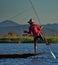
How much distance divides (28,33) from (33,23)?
31.4 inches

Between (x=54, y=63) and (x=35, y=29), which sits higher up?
(x=35, y=29)

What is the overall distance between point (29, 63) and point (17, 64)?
2.75 ft

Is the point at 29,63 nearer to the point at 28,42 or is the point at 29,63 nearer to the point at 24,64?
the point at 24,64

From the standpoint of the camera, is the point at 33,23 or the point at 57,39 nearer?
the point at 33,23

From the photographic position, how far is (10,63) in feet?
98.7

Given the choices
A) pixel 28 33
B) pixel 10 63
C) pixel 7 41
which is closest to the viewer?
pixel 28 33

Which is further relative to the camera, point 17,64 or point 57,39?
point 57,39

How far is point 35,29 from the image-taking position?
2855 centimetres

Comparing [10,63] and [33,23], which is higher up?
[33,23]

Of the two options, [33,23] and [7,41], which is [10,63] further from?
[7,41]

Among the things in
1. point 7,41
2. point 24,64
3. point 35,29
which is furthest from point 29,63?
point 7,41

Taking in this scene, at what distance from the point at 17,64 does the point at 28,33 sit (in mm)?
2305

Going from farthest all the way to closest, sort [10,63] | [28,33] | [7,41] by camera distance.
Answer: [7,41], [10,63], [28,33]

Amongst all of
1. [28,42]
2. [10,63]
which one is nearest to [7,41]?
[28,42]
